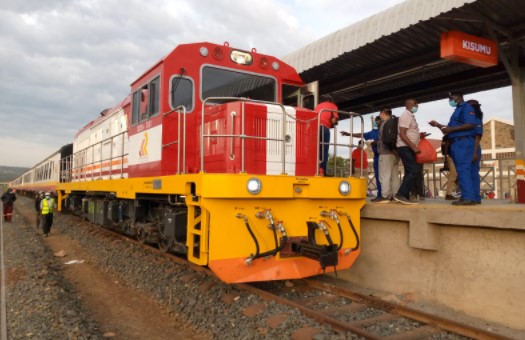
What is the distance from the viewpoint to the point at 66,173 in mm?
15508

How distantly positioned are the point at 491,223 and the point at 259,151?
113 inches

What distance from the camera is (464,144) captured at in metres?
5.30

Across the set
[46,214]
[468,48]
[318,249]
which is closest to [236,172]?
[318,249]

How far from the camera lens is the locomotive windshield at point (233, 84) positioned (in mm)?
6035

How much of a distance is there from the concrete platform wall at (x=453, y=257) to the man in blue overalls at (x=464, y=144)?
46cm

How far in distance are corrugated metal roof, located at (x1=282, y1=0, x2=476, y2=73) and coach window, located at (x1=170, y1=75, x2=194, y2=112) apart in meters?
3.51

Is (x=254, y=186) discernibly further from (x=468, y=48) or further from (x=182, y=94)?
(x=468, y=48)

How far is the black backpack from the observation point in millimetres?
6031

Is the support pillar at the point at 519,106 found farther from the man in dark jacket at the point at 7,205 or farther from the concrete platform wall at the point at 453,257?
the man in dark jacket at the point at 7,205

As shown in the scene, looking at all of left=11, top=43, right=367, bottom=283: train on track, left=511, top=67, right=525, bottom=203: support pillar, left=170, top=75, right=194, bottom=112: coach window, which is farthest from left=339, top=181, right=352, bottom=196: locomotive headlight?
left=511, top=67, right=525, bottom=203: support pillar

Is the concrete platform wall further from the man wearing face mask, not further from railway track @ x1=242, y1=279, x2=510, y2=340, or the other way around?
railway track @ x1=242, y1=279, x2=510, y2=340

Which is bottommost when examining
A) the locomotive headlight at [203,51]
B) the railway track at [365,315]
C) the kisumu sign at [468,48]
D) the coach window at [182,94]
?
the railway track at [365,315]

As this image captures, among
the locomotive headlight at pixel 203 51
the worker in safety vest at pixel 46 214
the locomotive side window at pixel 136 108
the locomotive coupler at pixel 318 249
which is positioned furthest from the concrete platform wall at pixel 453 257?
the worker in safety vest at pixel 46 214

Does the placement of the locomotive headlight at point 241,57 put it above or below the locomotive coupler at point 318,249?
above
